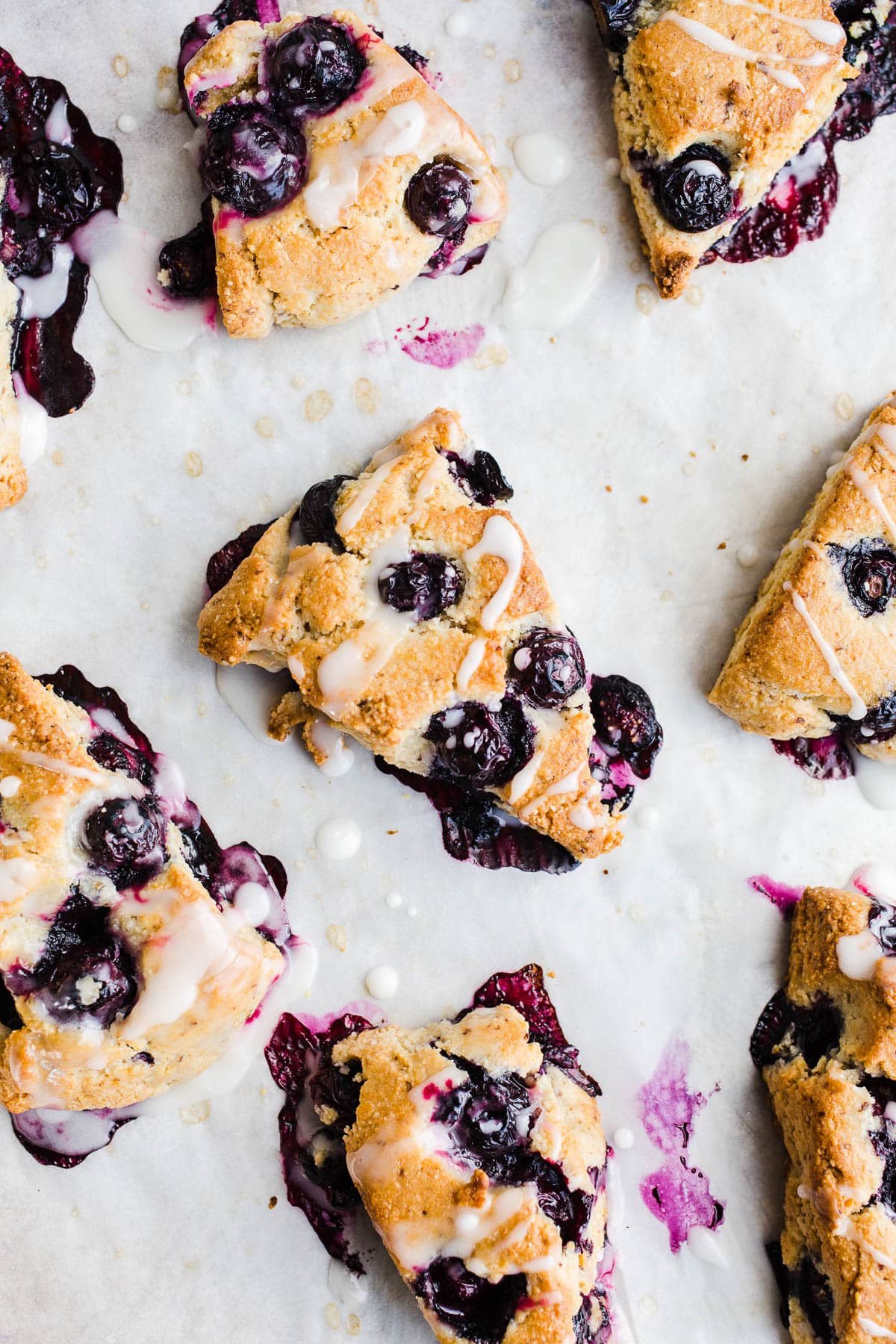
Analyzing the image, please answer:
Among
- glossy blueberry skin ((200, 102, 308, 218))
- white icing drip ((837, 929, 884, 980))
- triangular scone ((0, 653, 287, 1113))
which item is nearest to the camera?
triangular scone ((0, 653, 287, 1113))

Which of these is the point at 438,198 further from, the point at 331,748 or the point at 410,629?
the point at 331,748

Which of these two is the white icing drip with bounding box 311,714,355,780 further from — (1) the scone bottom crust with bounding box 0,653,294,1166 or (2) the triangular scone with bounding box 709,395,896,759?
(2) the triangular scone with bounding box 709,395,896,759

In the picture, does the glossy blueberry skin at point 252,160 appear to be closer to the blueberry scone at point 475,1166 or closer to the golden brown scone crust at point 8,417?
the golden brown scone crust at point 8,417

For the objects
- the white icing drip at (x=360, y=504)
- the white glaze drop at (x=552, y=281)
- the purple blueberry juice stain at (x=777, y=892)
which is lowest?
the purple blueberry juice stain at (x=777, y=892)

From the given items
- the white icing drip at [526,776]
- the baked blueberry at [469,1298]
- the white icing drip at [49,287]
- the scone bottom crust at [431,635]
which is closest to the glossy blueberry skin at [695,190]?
the scone bottom crust at [431,635]

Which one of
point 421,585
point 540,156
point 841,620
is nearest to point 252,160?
point 540,156

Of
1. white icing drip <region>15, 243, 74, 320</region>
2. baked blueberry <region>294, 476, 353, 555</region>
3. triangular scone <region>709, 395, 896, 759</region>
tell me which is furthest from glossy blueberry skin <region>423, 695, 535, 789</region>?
white icing drip <region>15, 243, 74, 320</region>
